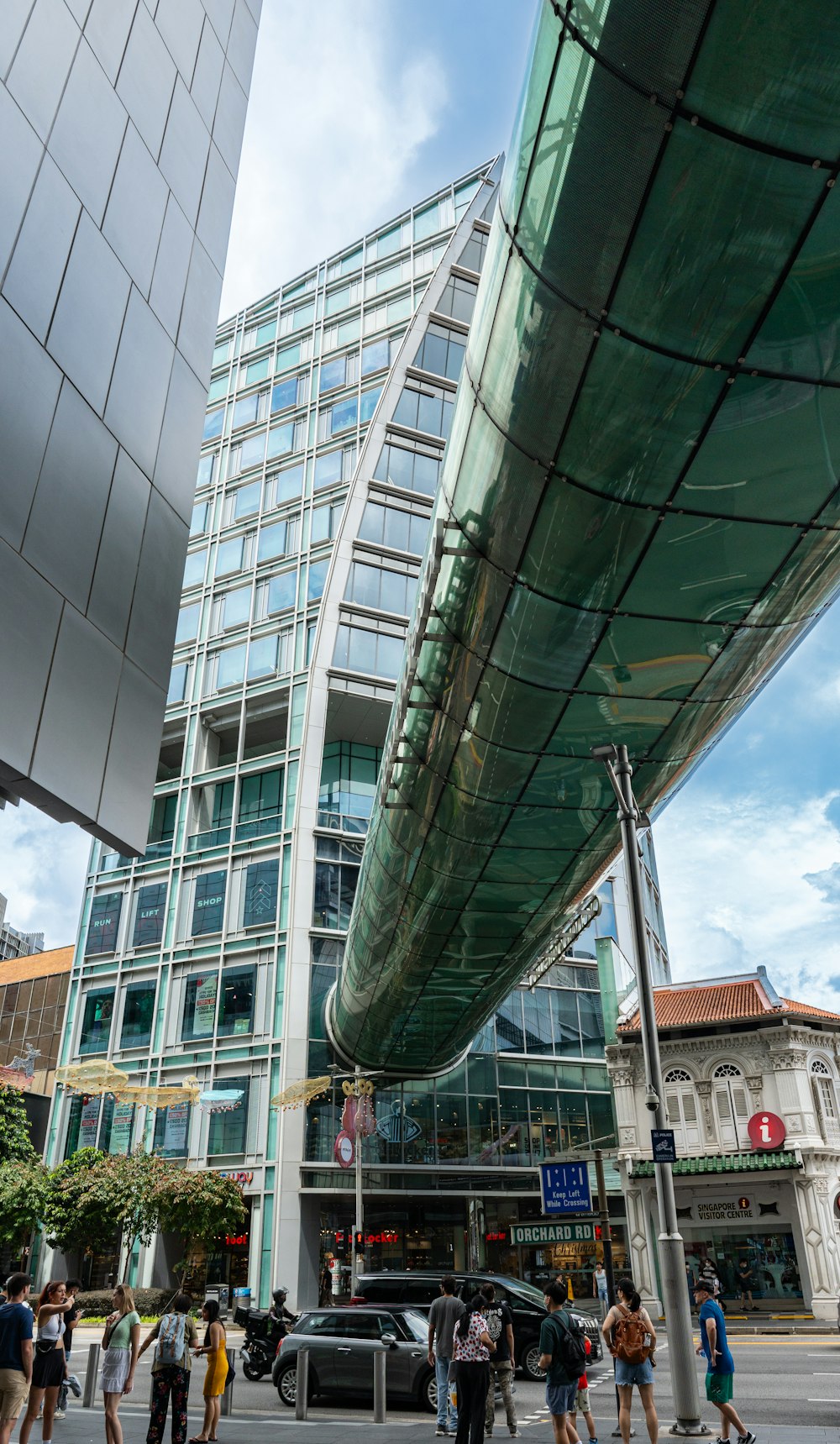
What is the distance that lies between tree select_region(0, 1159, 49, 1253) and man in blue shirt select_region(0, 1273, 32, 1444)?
32354 mm

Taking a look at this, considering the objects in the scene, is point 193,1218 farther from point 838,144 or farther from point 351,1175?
point 838,144

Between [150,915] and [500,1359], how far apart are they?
37.6m

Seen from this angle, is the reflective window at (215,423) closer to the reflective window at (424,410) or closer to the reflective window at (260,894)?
the reflective window at (424,410)

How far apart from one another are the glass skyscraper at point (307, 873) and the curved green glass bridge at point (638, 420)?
29.0 m

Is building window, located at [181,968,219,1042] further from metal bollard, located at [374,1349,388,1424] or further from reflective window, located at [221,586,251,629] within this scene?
metal bollard, located at [374,1349,388,1424]

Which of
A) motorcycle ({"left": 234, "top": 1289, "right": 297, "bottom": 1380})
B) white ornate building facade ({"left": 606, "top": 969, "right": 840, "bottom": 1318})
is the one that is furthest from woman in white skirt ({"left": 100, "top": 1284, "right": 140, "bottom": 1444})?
white ornate building facade ({"left": 606, "top": 969, "right": 840, "bottom": 1318})

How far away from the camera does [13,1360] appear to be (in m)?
9.65

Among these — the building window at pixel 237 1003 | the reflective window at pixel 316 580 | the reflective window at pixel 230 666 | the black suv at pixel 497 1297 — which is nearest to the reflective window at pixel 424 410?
the reflective window at pixel 316 580

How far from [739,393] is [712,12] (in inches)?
121

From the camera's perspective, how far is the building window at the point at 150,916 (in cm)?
4831

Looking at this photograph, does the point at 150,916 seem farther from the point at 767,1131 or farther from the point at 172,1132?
the point at 767,1131

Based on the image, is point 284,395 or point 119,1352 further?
point 284,395

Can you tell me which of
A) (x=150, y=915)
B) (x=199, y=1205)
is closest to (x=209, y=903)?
(x=150, y=915)

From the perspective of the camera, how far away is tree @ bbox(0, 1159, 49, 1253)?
37969mm
